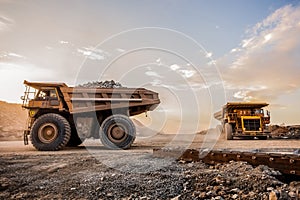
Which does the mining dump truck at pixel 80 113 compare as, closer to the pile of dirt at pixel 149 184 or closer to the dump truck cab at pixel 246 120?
the pile of dirt at pixel 149 184

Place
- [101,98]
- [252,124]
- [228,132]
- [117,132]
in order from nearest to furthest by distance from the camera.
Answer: [117,132], [101,98], [228,132], [252,124]

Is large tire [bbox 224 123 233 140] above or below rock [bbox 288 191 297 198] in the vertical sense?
above

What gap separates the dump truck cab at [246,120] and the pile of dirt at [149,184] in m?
12.5

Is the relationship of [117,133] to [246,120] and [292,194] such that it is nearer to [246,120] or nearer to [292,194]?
[292,194]

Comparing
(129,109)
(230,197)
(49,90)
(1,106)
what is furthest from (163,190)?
(1,106)

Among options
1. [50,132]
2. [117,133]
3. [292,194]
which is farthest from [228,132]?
[292,194]

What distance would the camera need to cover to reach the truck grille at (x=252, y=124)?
16.9m

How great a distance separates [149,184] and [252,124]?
14681 mm

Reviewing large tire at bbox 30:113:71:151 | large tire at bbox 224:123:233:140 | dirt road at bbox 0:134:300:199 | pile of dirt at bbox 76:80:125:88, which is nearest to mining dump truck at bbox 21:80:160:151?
large tire at bbox 30:113:71:151

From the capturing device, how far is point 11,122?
84.0 feet

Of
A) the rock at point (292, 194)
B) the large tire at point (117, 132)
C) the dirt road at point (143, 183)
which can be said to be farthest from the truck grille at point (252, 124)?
the rock at point (292, 194)

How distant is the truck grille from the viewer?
16938 mm

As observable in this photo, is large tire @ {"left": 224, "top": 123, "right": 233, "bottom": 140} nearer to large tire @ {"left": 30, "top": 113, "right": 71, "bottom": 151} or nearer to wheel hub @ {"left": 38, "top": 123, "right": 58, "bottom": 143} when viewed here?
large tire @ {"left": 30, "top": 113, "right": 71, "bottom": 151}

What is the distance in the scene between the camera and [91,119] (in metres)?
11.1
